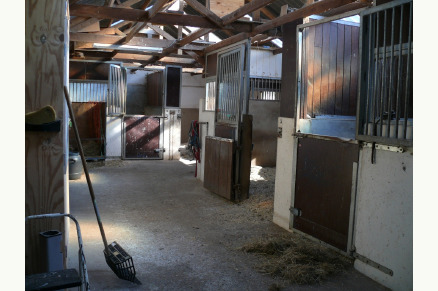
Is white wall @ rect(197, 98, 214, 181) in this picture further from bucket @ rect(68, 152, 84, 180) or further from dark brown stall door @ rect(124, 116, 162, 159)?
dark brown stall door @ rect(124, 116, 162, 159)

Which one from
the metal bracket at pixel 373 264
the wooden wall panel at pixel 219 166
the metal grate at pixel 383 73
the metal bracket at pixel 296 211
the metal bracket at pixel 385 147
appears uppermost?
the metal grate at pixel 383 73

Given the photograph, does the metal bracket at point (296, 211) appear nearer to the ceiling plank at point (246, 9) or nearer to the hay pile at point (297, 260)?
the hay pile at point (297, 260)

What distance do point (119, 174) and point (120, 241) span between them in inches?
135

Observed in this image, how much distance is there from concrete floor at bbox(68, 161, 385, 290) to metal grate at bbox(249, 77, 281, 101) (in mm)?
2627

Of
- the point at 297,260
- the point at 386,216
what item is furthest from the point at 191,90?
the point at 386,216

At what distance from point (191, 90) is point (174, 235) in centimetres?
1053

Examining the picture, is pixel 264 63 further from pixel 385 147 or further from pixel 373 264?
pixel 373 264

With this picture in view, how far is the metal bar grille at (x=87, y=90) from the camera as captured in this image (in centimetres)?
918

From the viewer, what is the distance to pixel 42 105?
1.89 m

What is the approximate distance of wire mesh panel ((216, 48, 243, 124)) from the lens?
4.82 meters

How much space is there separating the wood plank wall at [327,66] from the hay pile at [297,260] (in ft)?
4.10

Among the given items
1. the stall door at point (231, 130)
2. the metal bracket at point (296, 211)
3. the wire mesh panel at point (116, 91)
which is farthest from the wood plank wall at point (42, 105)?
Result: the wire mesh panel at point (116, 91)

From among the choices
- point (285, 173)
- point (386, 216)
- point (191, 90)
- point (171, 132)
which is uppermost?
point (191, 90)

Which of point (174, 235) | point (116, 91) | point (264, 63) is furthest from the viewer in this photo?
point (116, 91)
